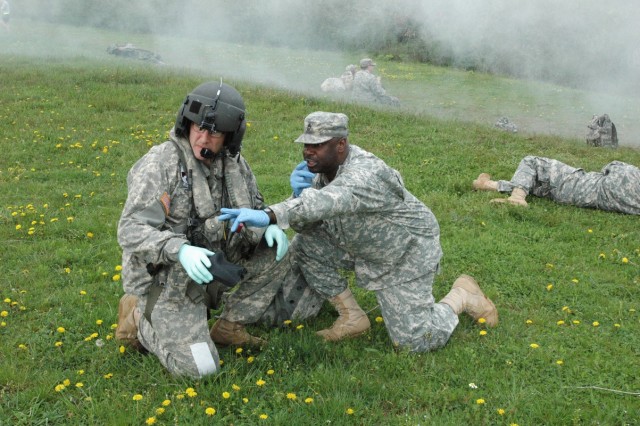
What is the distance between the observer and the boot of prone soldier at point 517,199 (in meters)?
9.17

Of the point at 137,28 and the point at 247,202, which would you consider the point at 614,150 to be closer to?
the point at 247,202

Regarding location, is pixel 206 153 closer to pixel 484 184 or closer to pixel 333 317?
pixel 333 317

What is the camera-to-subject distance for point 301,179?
5.80 meters

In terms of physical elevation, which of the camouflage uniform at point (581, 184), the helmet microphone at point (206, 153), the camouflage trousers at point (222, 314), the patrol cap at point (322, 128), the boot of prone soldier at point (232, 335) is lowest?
the boot of prone soldier at point (232, 335)

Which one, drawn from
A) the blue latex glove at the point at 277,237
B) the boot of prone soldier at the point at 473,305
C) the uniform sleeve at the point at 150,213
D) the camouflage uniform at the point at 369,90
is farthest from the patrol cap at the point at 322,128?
the camouflage uniform at the point at 369,90

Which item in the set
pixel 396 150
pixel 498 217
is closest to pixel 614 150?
pixel 396 150

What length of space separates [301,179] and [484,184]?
15.7ft

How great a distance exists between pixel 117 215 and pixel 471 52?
17940mm

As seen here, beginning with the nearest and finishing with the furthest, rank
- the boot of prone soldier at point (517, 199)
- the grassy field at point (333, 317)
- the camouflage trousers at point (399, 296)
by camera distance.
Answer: the grassy field at point (333, 317)
the camouflage trousers at point (399, 296)
the boot of prone soldier at point (517, 199)

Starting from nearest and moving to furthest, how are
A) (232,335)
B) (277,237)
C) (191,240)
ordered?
(277,237), (191,240), (232,335)

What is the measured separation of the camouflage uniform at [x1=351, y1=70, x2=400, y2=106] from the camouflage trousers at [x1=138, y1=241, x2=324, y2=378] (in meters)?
12.6

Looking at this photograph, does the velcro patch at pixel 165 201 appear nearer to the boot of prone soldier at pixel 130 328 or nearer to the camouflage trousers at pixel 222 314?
the camouflage trousers at pixel 222 314

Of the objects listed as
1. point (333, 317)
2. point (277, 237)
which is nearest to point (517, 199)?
point (333, 317)

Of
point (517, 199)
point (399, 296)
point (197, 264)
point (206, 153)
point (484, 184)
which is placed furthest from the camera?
point (484, 184)
